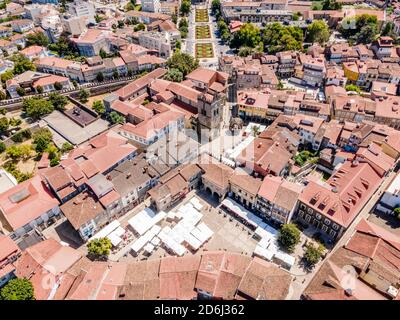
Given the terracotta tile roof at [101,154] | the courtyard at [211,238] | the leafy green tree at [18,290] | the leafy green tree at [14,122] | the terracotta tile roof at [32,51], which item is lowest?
the courtyard at [211,238]

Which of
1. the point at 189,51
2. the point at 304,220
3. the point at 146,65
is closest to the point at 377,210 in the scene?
the point at 304,220

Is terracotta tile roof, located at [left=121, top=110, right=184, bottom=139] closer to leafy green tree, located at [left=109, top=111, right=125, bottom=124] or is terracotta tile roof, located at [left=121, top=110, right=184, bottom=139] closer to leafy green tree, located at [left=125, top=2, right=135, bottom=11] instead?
leafy green tree, located at [left=109, top=111, right=125, bottom=124]

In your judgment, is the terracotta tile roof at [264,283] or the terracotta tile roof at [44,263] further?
the terracotta tile roof at [44,263]

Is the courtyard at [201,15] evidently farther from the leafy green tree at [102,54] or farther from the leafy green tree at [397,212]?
the leafy green tree at [397,212]

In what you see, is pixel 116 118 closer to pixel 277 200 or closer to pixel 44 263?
pixel 44 263

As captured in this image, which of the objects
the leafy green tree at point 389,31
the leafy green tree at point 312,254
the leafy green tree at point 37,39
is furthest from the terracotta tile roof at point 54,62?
the leafy green tree at point 389,31
